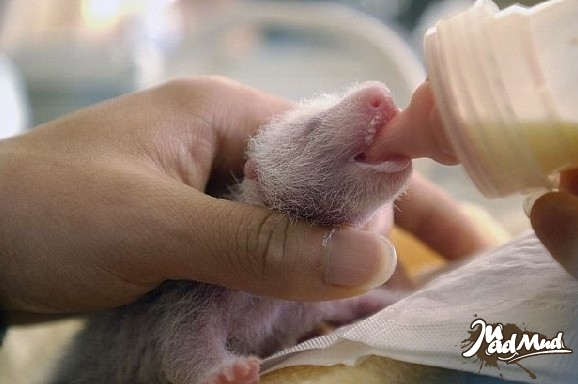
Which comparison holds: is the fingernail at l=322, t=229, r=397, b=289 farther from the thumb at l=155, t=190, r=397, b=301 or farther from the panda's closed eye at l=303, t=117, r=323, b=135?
the panda's closed eye at l=303, t=117, r=323, b=135

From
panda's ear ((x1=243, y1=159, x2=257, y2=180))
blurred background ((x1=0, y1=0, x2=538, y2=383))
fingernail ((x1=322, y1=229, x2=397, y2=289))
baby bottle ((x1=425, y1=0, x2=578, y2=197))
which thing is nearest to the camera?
baby bottle ((x1=425, y1=0, x2=578, y2=197))

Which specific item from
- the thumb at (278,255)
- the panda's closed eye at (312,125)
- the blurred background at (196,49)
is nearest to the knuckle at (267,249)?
the thumb at (278,255)

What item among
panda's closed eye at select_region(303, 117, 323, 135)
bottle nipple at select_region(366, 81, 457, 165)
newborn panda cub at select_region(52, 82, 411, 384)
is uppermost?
bottle nipple at select_region(366, 81, 457, 165)

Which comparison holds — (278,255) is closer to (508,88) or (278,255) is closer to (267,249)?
(267,249)

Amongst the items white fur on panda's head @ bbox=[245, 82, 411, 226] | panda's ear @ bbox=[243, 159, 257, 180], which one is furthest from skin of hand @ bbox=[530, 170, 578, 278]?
panda's ear @ bbox=[243, 159, 257, 180]

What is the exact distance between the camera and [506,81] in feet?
1.44

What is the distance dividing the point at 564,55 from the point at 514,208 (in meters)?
0.83

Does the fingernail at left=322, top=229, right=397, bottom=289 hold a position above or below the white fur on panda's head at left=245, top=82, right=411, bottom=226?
below

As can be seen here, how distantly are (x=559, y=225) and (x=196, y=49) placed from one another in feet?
4.80

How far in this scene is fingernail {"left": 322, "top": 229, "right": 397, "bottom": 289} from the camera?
56 cm

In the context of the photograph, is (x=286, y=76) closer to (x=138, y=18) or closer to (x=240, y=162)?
(x=138, y=18)

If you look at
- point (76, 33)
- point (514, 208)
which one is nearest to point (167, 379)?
point (514, 208)

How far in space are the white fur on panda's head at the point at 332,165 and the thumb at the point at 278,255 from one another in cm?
3

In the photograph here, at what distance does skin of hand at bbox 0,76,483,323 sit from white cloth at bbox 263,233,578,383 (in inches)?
1.7
